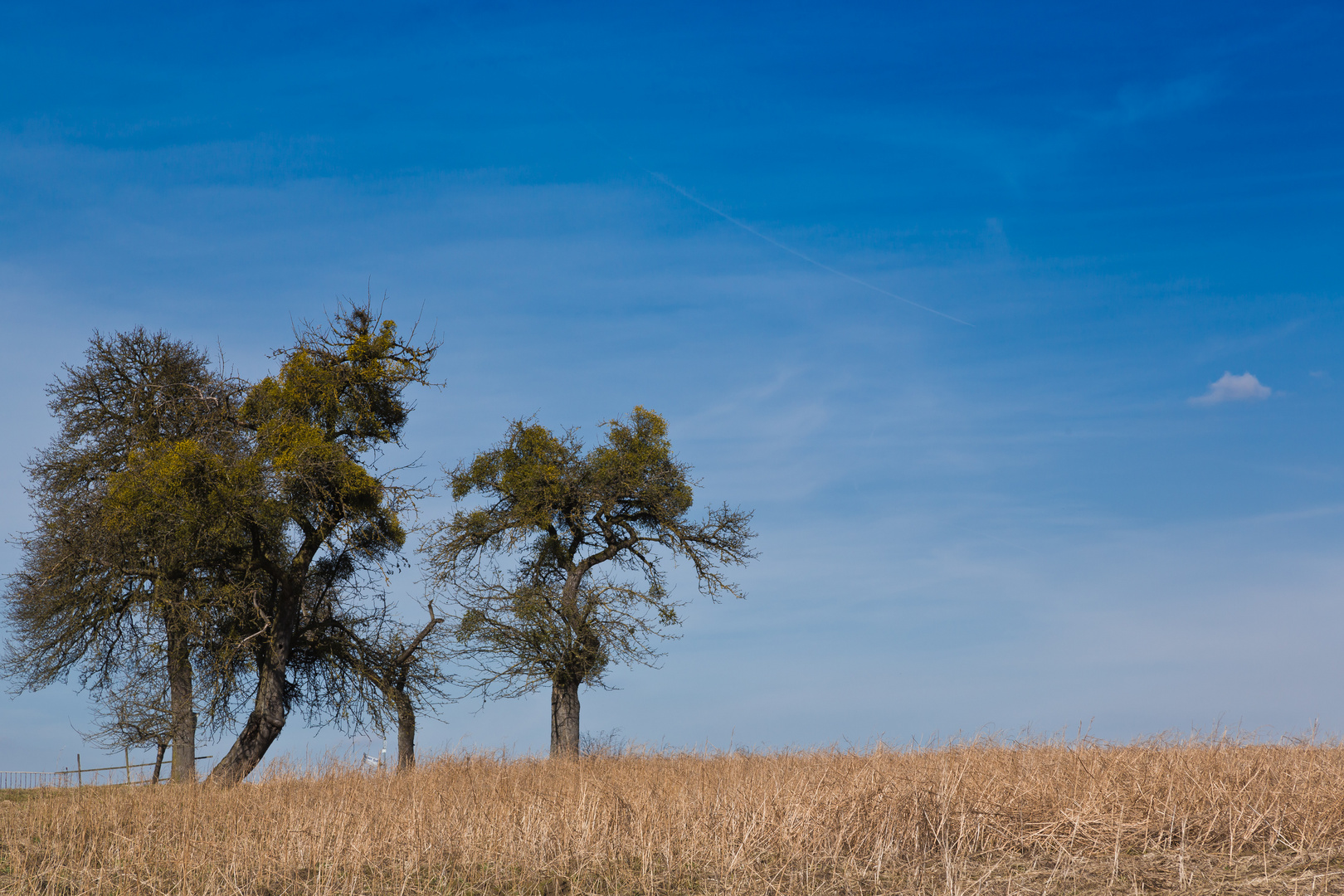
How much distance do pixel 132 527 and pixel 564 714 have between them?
10.3 meters

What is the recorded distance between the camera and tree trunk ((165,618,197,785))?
2027 cm

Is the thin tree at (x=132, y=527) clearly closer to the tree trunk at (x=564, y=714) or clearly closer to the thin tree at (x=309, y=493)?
the thin tree at (x=309, y=493)

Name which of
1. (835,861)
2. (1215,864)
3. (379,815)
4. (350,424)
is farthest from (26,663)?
(1215,864)

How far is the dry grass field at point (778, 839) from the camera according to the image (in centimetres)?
688

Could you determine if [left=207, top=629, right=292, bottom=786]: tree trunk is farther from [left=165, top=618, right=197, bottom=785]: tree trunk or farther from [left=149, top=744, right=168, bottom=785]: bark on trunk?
[left=149, top=744, right=168, bottom=785]: bark on trunk

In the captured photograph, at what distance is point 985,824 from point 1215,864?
1668 millimetres

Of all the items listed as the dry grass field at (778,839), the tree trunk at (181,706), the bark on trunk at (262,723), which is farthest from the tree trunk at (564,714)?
the dry grass field at (778,839)

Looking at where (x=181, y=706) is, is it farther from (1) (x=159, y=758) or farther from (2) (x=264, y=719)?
(1) (x=159, y=758)

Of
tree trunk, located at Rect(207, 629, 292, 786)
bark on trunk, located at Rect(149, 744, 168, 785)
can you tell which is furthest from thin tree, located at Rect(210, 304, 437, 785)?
bark on trunk, located at Rect(149, 744, 168, 785)

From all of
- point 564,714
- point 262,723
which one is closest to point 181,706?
point 262,723

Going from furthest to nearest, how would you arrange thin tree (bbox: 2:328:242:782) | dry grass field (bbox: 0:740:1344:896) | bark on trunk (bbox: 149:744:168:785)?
1. bark on trunk (bbox: 149:744:168:785)
2. thin tree (bbox: 2:328:242:782)
3. dry grass field (bbox: 0:740:1344:896)

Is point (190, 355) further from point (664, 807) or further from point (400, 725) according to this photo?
point (664, 807)

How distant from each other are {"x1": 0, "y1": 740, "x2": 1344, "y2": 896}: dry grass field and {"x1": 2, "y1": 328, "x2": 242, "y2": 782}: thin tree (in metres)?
8.95

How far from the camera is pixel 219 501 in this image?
61.1 ft
